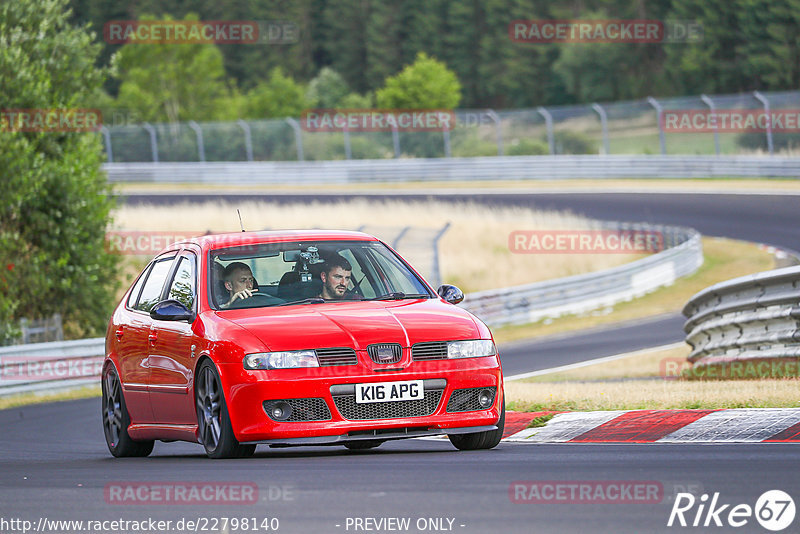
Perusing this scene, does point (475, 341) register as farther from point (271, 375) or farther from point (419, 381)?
point (271, 375)

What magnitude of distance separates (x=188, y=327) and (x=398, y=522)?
3552 millimetres

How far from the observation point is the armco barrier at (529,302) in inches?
778

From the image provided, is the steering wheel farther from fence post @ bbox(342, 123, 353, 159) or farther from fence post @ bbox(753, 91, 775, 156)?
fence post @ bbox(342, 123, 353, 159)

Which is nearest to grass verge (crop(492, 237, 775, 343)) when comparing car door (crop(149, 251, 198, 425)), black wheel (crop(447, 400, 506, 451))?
car door (crop(149, 251, 198, 425))

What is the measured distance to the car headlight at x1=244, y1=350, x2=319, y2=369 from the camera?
26.6ft

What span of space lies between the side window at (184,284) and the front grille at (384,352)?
154 centimetres

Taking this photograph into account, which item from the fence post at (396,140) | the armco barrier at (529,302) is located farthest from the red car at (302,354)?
the fence post at (396,140)

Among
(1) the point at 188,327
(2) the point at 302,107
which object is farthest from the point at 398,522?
(2) the point at 302,107

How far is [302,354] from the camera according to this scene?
320 inches

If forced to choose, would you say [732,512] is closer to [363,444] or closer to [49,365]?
[363,444]

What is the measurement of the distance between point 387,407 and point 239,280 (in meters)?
1.53
